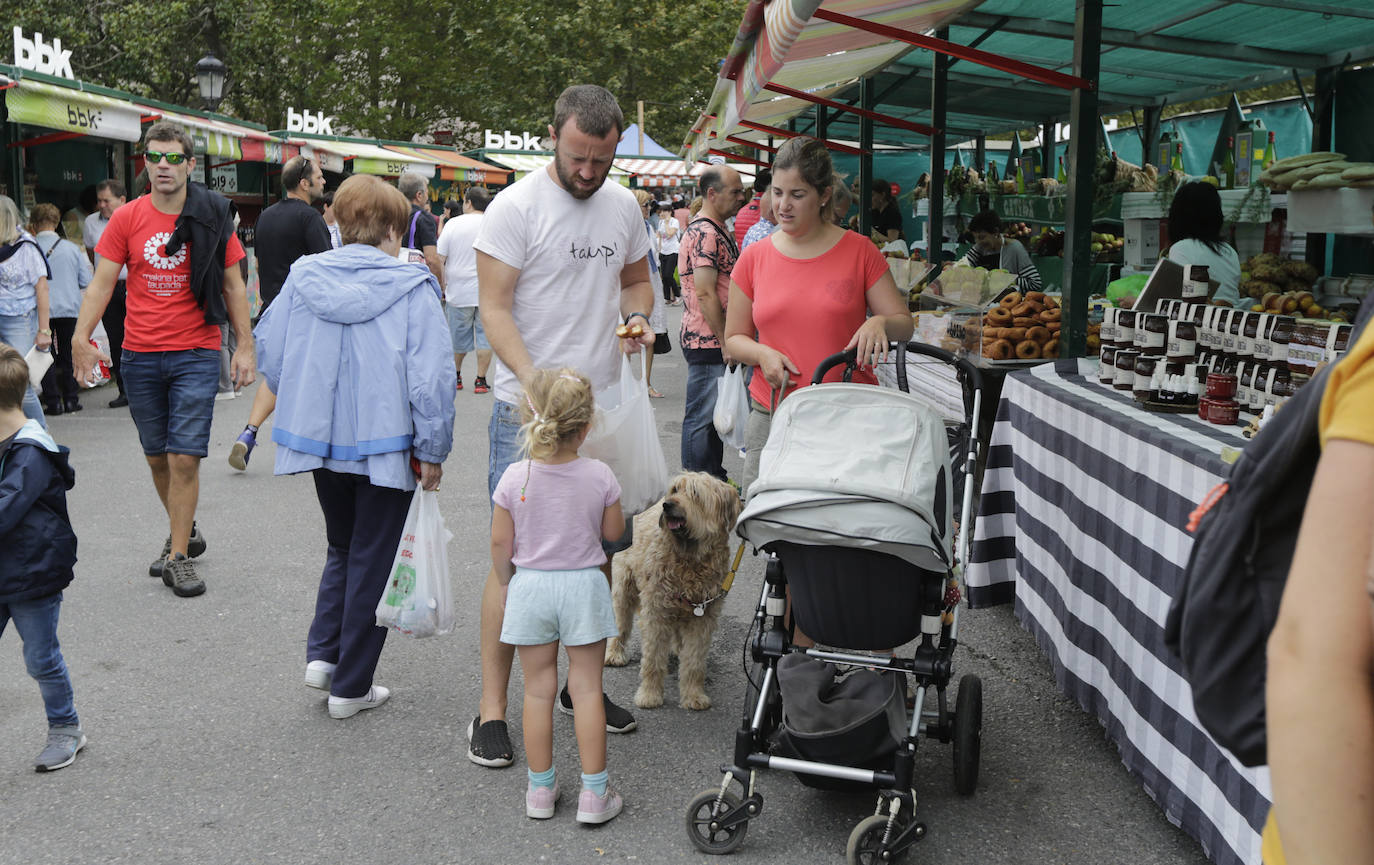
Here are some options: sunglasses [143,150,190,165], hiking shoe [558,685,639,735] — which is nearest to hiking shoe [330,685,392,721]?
hiking shoe [558,685,639,735]

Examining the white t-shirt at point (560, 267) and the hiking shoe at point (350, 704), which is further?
the hiking shoe at point (350, 704)

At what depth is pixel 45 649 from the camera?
12.9 ft

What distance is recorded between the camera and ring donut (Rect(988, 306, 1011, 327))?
653 centimetres

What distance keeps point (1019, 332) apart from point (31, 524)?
4.64 metres

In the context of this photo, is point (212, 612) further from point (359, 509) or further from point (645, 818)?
point (645, 818)

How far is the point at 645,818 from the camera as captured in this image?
3703 mm

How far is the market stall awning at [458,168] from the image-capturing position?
26.9m

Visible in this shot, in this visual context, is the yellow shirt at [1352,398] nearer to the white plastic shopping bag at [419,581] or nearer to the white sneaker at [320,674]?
the white plastic shopping bag at [419,581]

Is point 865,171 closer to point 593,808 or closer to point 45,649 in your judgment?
point 593,808

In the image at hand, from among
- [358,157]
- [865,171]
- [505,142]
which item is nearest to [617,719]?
[865,171]

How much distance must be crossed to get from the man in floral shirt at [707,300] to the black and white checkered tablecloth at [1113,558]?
6.01ft

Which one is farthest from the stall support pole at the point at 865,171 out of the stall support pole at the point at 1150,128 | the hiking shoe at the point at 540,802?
the hiking shoe at the point at 540,802

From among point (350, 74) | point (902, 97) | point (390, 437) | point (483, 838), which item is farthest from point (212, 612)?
point (350, 74)

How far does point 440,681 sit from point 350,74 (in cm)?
3965
